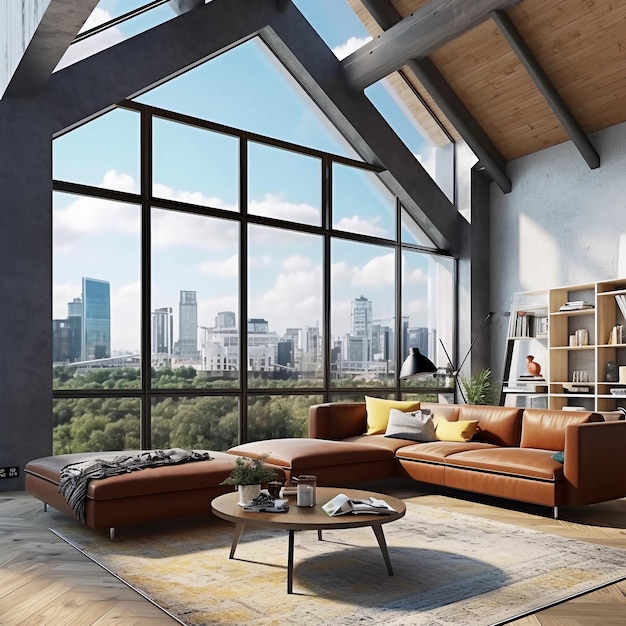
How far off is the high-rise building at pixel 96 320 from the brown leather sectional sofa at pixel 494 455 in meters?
1.66

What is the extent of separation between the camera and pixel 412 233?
9.16 metres

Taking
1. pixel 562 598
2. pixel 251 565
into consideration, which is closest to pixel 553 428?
pixel 562 598

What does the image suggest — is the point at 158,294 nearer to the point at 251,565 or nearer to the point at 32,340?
the point at 32,340

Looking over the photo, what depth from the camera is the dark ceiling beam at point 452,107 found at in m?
7.94

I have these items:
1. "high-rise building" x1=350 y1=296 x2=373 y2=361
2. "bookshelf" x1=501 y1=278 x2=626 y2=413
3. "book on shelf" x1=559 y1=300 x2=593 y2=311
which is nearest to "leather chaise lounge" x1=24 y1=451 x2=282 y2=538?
"high-rise building" x1=350 y1=296 x2=373 y2=361

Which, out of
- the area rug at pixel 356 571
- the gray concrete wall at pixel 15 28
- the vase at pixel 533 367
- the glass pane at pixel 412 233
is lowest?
the area rug at pixel 356 571

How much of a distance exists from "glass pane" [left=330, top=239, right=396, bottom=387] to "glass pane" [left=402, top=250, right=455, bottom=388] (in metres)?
0.26

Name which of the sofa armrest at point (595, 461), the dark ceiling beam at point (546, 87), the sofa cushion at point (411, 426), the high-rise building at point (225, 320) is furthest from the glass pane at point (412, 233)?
the sofa armrest at point (595, 461)

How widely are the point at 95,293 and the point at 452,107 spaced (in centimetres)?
469

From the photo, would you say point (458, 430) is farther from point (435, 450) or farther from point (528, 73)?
point (528, 73)

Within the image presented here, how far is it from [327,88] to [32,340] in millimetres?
4280

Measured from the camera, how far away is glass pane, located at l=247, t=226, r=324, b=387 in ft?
25.0

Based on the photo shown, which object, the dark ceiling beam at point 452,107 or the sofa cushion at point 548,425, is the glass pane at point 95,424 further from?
the dark ceiling beam at point 452,107

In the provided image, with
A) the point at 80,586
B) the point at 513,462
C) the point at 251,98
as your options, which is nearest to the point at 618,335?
the point at 513,462
